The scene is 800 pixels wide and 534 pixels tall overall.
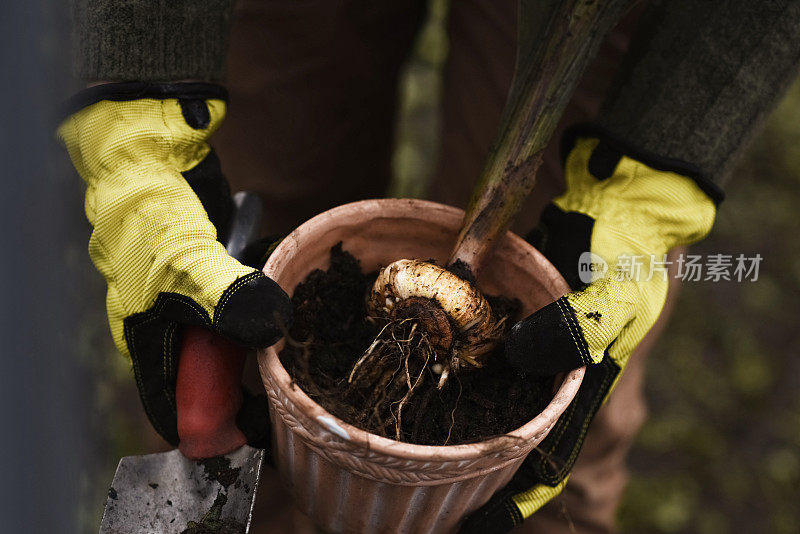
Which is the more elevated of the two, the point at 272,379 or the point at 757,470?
the point at 272,379

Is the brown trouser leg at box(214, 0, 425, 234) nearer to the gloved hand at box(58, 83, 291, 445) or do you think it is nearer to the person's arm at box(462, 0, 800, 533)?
the gloved hand at box(58, 83, 291, 445)

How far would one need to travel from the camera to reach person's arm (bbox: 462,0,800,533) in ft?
3.01

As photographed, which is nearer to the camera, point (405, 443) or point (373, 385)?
point (405, 443)

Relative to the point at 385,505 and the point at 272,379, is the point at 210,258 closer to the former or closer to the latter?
the point at 272,379

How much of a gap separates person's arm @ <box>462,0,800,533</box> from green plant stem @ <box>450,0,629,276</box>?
16cm

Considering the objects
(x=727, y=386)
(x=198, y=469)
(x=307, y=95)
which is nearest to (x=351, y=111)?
(x=307, y=95)

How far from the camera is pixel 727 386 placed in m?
2.05

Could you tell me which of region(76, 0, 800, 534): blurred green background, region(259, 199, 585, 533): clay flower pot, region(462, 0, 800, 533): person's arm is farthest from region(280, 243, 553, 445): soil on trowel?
region(76, 0, 800, 534): blurred green background

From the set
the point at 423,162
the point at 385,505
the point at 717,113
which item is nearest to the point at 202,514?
the point at 385,505

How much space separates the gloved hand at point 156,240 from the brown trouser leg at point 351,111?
0.49 m

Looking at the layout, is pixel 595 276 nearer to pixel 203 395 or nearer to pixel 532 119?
pixel 532 119

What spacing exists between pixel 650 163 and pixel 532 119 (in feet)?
0.80

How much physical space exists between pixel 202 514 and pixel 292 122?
3.16ft

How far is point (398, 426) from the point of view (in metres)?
0.73
